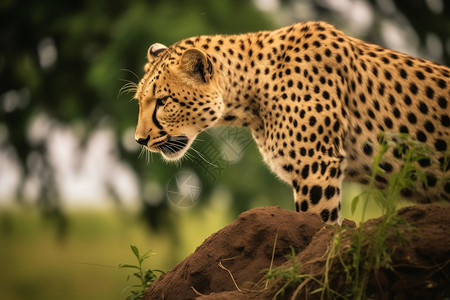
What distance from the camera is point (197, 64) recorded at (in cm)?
463

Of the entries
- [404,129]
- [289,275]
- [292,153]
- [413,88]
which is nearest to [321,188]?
[292,153]

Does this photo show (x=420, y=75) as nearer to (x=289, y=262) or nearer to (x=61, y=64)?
(x=289, y=262)

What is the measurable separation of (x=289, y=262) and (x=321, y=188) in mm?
1129

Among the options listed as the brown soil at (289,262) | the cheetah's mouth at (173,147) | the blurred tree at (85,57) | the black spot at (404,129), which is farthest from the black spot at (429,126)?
the blurred tree at (85,57)

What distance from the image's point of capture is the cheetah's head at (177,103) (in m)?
4.64

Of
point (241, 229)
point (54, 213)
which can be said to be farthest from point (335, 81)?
point (54, 213)

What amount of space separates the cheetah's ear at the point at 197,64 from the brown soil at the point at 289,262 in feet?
4.53

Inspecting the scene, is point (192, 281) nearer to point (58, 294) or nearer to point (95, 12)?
point (58, 294)

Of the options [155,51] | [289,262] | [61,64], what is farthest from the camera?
[61,64]

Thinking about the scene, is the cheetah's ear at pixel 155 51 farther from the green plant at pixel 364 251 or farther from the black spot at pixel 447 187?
the green plant at pixel 364 251

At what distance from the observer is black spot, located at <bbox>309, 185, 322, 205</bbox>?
4.27 metres

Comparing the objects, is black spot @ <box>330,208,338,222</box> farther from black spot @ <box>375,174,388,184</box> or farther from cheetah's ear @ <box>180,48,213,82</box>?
cheetah's ear @ <box>180,48,213,82</box>

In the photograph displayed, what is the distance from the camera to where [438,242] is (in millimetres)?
2941

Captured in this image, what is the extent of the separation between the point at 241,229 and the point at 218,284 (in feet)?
1.07
